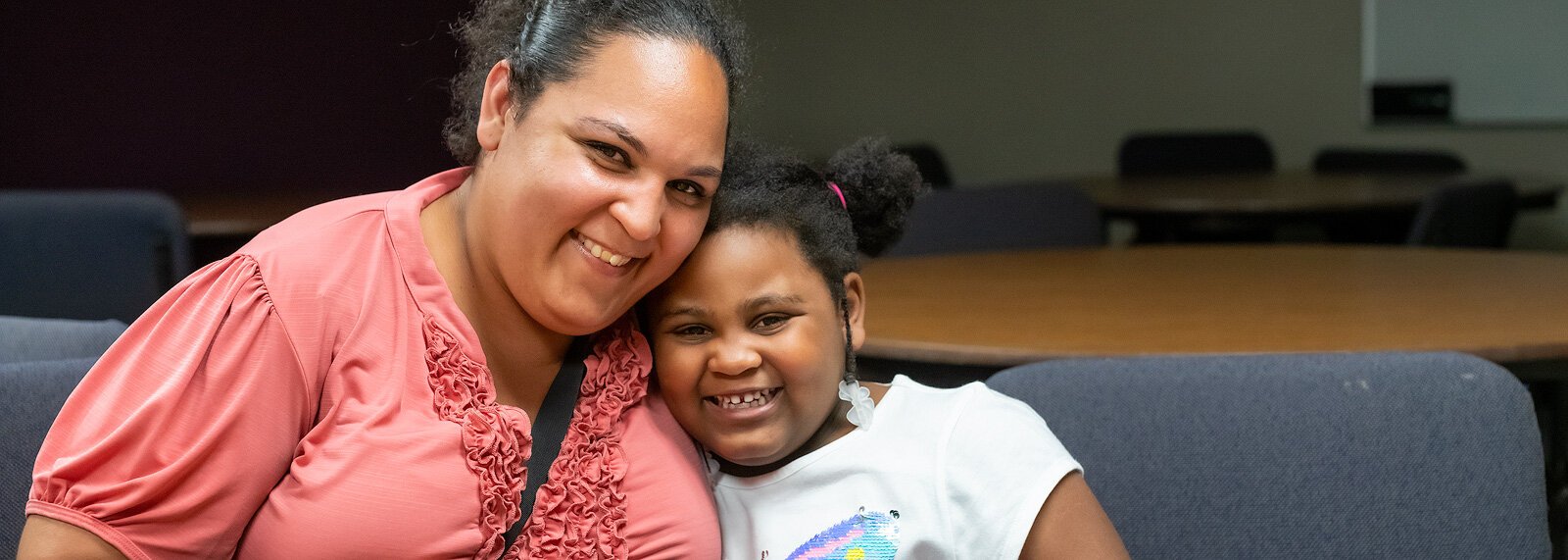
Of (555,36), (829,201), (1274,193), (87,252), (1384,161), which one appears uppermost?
(555,36)

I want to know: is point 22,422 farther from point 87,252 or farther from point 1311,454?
point 87,252

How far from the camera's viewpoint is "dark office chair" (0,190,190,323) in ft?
8.83

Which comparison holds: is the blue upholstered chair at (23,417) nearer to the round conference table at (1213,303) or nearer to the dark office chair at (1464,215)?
the round conference table at (1213,303)

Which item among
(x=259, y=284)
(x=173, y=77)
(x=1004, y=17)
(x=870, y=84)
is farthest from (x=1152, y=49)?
(x=259, y=284)

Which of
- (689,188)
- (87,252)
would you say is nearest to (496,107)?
(689,188)

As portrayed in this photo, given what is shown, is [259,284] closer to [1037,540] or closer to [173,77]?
[1037,540]

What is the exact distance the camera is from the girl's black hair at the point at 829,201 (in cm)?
136

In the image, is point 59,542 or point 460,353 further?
point 460,353

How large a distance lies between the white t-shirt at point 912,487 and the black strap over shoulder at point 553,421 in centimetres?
21

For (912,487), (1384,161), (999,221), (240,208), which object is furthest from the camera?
(1384,161)

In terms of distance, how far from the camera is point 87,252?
273cm

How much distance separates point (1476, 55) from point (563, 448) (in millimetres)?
5280

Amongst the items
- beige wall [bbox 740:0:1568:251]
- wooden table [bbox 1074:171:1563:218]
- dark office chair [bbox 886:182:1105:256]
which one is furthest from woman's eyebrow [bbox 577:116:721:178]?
beige wall [bbox 740:0:1568:251]

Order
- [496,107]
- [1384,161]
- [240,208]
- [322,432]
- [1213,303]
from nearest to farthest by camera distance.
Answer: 1. [322,432]
2. [496,107]
3. [1213,303]
4. [240,208]
5. [1384,161]
